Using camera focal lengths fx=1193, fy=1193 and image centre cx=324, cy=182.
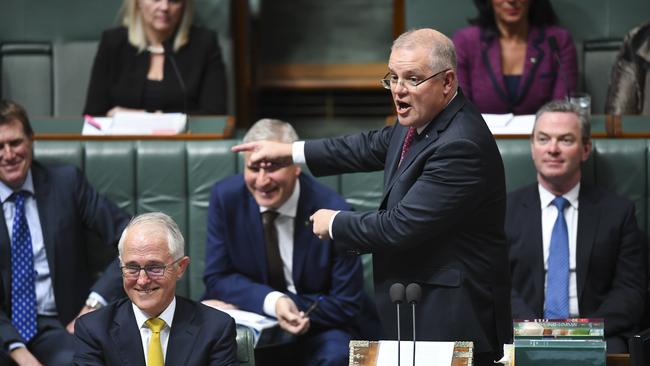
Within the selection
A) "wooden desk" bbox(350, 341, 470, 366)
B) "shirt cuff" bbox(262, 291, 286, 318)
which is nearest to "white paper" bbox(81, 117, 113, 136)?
"shirt cuff" bbox(262, 291, 286, 318)

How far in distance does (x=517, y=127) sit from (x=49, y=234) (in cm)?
170

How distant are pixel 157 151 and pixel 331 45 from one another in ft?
7.37

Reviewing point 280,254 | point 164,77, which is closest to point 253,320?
point 280,254

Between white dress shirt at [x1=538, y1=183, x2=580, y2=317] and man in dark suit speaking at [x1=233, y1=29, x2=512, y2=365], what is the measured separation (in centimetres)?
89

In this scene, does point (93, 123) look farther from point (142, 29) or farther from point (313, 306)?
point (313, 306)

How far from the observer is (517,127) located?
14.2 feet

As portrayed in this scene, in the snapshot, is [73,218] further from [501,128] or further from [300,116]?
[300,116]

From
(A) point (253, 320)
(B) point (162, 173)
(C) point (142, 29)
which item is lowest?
(A) point (253, 320)

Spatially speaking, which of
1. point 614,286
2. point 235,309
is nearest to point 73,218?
point 235,309

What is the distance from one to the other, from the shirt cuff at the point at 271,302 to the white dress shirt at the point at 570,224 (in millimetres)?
882

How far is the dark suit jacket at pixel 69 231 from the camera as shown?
157 inches

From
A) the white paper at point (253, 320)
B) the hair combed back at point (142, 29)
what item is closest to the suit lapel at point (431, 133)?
the white paper at point (253, 320)

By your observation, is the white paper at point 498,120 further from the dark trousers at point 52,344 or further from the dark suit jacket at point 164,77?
the dark trousers at point 52,344

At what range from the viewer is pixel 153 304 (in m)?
2.99
